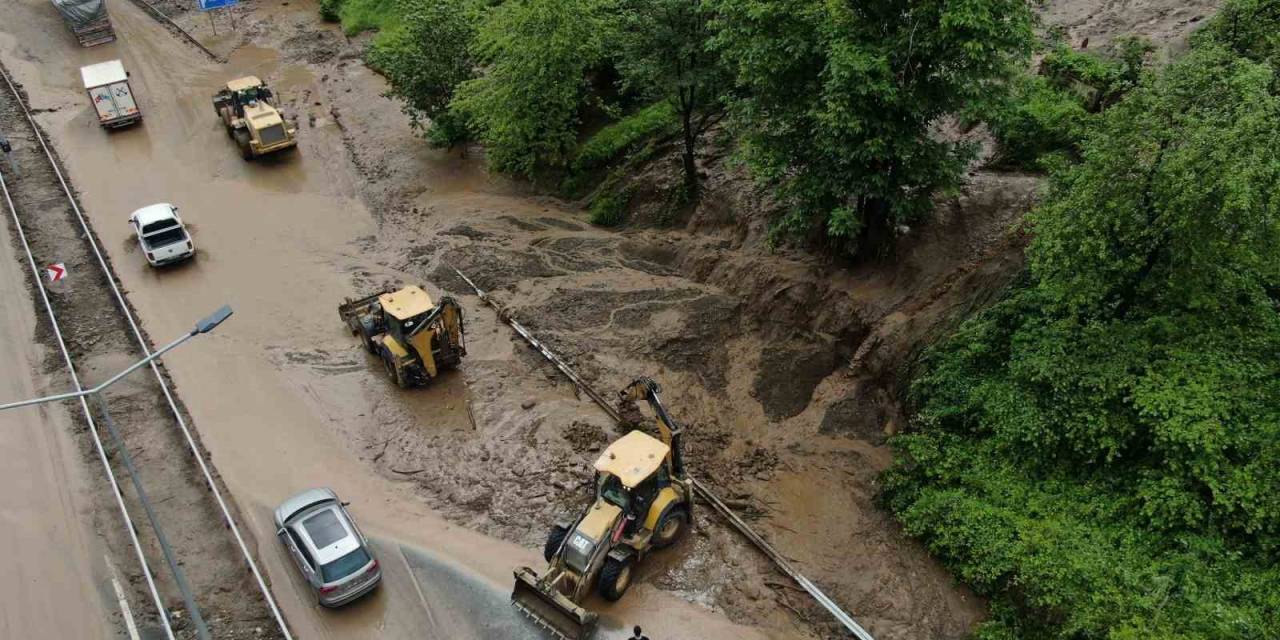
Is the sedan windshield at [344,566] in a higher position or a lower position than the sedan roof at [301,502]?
lower

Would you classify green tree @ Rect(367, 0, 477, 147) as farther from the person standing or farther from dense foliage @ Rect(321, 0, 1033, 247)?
the person standing

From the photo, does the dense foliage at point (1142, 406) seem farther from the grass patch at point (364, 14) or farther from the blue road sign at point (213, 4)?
the blue road sign at point (213, 4)

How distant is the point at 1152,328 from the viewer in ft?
51.9

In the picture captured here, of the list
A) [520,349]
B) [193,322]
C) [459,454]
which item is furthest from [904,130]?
[193,322]

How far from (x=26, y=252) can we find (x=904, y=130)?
2791 centimetres

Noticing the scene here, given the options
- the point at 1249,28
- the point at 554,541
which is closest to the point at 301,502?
the point at 554,541

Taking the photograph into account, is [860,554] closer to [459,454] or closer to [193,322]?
[459,454]

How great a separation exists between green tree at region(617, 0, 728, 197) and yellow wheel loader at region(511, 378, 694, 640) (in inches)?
464

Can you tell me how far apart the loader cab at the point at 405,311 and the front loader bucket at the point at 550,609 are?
7.94 metres

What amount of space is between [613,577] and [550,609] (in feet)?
4.33

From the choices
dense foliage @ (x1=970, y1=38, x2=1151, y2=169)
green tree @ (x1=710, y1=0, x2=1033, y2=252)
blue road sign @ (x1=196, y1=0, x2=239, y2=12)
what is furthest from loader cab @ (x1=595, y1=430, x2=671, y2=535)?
blue road sign @ (x1=196, y1=0, x2=239, y2=12)

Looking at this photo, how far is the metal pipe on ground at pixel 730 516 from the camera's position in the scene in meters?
15.9

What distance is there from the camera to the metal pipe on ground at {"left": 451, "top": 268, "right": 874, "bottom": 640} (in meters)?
15.9

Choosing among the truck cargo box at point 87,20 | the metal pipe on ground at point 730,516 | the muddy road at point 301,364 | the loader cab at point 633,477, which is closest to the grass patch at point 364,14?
the muddy road at point 301,364
